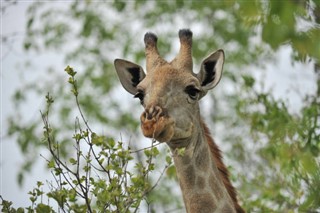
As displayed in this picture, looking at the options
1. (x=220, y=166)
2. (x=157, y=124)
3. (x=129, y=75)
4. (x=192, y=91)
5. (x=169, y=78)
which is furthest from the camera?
(x=129, y=75)

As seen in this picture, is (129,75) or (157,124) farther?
(129,75)

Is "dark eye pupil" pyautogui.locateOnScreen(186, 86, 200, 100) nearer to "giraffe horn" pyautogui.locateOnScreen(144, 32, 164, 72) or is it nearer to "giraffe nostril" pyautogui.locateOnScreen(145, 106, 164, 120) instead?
"giraffe horn" pyautogui.locateOnScreen(144, 32, 164, 72)

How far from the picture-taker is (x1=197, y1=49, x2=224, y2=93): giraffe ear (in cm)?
947

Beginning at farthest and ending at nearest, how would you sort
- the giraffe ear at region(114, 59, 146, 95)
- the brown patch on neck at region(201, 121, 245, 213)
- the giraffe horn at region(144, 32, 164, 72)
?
the giraffe ear at region(114, 59, 146, 95) < the giraffe horn at region(144, 32, 164, 72) < the brown patch on neck at region(201, 121, 245, 213)

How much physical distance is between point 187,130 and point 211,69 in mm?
1175

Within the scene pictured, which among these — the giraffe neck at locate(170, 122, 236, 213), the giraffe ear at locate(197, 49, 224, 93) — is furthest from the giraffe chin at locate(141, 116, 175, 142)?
the giraffe ear at locate(197, 49, 224, 93)

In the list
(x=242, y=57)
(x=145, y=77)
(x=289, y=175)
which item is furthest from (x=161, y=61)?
(x=242, y=57)

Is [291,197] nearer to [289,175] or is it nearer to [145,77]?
[289,175]

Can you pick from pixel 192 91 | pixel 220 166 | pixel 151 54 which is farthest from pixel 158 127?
pixel 151 54

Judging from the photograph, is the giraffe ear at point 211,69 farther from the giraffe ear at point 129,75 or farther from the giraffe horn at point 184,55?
the giraffe ear at point 129,75

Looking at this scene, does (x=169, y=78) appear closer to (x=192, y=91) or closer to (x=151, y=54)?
(x=192, y=91)

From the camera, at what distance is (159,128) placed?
8.08m

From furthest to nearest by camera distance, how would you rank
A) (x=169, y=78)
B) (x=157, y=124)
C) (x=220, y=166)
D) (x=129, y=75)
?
(x=129, y=75)
(x=220, y=166)
(x=169, y=78)
(x=157, y=124)

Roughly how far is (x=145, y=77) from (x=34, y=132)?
1267cm
